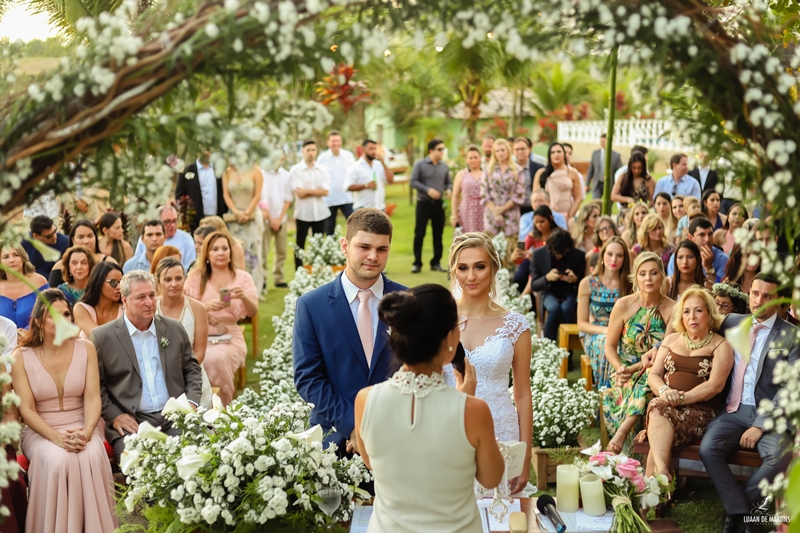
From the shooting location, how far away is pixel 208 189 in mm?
10977

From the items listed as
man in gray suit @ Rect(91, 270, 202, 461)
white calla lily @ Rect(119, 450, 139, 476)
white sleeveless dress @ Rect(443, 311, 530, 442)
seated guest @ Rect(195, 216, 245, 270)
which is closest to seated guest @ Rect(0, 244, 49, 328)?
man in gray suit @ Rect(91, 270, 202, 461)

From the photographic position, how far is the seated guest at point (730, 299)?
19.8ft

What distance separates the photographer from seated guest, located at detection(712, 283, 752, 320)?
604 cm

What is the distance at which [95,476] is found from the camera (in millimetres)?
5086

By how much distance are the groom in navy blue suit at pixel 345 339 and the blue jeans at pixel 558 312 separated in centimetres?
458

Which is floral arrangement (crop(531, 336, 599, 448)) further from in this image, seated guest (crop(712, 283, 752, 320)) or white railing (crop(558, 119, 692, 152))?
white railing (crop(558, 119, 692, 152))

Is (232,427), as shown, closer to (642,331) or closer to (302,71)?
Answer: (302,71)

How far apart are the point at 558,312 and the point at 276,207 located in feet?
17.1

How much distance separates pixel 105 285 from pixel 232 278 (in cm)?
158

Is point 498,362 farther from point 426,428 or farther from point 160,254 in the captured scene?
point 160,254

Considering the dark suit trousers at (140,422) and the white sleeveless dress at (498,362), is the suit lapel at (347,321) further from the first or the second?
the dark suit trousers at (140,422)

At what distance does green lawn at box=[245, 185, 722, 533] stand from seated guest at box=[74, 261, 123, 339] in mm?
2188

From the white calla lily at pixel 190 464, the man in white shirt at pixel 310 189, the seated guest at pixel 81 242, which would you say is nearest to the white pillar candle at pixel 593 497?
the white calla lily at pixel 190 464

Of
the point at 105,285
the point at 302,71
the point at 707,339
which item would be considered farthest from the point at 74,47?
the point at 707,339
